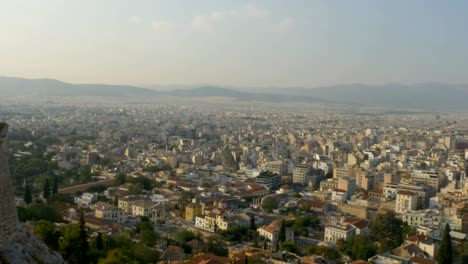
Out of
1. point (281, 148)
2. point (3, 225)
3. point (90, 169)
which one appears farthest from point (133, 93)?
point (3, 225)

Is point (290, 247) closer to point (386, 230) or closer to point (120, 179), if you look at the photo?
point (386, 230)

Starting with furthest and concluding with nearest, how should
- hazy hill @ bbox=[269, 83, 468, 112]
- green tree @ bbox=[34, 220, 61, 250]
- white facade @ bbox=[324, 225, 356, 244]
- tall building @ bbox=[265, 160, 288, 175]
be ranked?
hazy hill @ bbox=[269, 83, 468, 112], tall building @ bbox=[265, 160, 288, 175], white facade @ bbox=[324, 225, 356, 244], green tree @ bbox=[34, 220, 61, 250]

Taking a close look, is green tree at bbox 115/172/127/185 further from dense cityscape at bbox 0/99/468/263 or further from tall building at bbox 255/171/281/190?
tall building at bbox 255/171/281/190

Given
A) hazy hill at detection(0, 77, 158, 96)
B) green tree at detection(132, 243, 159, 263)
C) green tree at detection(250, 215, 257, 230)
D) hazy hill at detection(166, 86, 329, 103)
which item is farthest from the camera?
hazy hill at detection(166, 86, 329, 103)

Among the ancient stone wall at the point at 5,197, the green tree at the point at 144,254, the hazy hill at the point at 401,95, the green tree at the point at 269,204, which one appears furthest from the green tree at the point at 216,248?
the hazy hill at the point at 401,95

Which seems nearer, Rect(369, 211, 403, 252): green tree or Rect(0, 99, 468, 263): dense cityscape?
Rect(0, 99, 468, 263): dense cityscape

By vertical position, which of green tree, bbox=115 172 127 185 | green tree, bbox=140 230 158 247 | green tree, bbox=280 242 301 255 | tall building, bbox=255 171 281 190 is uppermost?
green tree, bbox=140 230 158 247

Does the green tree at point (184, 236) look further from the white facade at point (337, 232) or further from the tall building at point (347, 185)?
the tall building at point (347, 185)

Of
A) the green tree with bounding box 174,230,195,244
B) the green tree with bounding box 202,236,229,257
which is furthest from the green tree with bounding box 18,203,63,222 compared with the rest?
the green tree with bounding box 202,236,229,257
